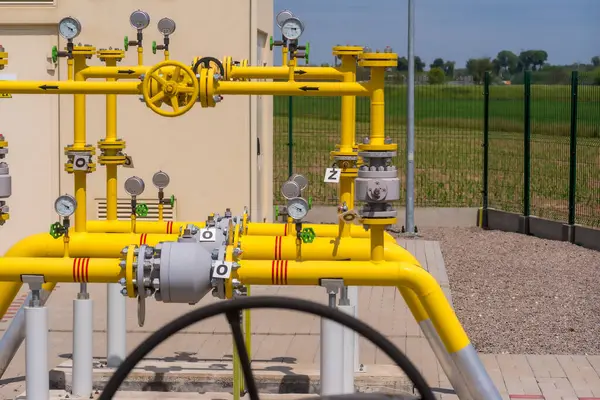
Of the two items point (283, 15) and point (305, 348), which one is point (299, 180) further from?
point (305, 348)

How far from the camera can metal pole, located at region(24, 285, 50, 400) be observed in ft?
20.0

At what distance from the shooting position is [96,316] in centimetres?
945

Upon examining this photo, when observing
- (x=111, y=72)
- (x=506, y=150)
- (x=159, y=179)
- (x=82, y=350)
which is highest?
(x=111, y=72)

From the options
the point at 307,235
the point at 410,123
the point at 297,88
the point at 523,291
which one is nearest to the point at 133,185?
the point at 307,235

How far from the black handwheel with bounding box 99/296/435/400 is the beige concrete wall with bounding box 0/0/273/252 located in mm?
9256

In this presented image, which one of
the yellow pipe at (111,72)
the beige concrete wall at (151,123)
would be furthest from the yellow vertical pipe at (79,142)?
the beige concrete wall at (151,123)

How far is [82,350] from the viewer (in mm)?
6773

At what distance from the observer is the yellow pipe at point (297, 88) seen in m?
5.92

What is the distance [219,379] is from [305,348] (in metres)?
1.33

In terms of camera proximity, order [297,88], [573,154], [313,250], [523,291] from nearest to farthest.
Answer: [297,88] → [313,250] → [523,291] → [573,154]

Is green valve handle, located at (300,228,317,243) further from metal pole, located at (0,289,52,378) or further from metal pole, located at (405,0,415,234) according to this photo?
metal pole, located at (405,0,415,234)

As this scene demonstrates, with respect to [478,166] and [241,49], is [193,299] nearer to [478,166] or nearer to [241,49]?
[241,49]

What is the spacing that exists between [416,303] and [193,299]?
1.34 meters

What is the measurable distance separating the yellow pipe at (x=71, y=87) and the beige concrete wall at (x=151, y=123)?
5394mm
